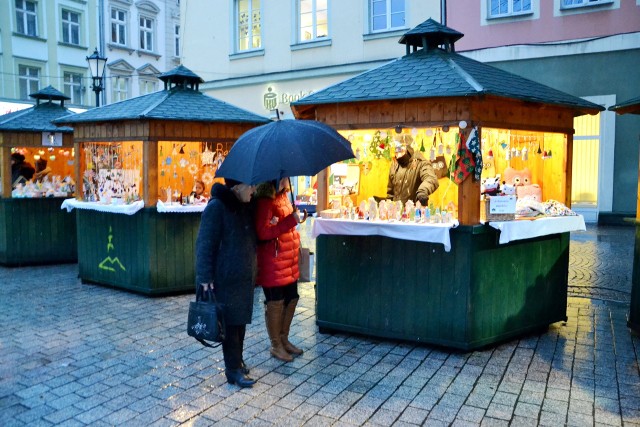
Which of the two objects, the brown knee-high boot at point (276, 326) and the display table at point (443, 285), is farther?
the display table at point (443, 285)

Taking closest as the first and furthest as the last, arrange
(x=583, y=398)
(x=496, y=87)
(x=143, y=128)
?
(x=583, y=398) < (x=496, y=87) < (x=143, y=128)

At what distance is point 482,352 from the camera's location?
222 inches

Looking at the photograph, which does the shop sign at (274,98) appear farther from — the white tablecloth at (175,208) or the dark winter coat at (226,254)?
the dark winter coat at (226,254)

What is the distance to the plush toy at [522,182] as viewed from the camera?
6777mm

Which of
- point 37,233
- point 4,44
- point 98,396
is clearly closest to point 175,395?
point 98,396

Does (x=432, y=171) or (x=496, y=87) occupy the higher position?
(x=496, y=87)

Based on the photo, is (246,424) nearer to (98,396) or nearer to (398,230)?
(98,396)

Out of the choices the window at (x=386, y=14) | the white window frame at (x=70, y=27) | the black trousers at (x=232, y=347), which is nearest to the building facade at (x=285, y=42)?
the window at (x=386, y=14)

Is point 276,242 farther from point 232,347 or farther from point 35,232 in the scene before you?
point 35,232

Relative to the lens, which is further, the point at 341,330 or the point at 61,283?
the point at 61,283

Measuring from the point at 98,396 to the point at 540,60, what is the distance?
13.2 meters

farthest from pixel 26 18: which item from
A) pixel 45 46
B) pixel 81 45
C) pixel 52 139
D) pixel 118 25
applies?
pixel 52 139

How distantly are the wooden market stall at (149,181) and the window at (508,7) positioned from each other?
29.0ft

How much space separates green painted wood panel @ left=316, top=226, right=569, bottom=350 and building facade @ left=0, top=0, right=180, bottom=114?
19.7 meters
